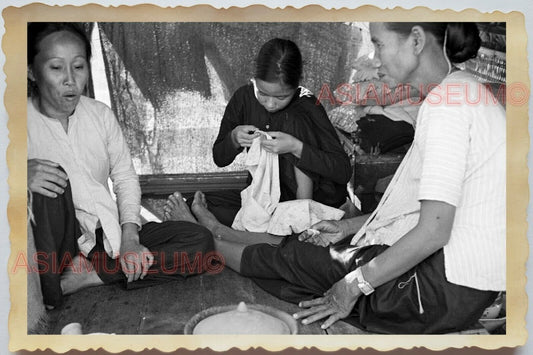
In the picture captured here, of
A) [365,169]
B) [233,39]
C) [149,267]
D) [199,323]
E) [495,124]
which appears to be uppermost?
[233,39]

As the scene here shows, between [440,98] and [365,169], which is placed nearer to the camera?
[440,98]

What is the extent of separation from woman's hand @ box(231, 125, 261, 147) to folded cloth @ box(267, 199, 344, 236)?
7.8 inches

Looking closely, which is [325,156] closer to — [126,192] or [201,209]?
[201,209]

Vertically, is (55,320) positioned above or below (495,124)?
below

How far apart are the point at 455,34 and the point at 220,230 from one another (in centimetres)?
81

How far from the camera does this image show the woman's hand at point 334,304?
173cm

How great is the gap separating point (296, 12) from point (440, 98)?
17.3 inches

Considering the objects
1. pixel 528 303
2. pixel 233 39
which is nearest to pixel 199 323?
pixel 233 39

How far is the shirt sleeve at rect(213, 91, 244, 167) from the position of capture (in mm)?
1829

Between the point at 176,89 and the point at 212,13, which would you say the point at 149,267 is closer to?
the point at 176,89

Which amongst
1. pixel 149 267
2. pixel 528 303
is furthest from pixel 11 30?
pixel 528 303

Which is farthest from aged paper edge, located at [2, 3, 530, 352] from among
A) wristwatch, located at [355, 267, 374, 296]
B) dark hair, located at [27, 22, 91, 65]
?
wristwatch, located at [355, 267, 374, 296]

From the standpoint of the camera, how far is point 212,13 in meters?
1.81

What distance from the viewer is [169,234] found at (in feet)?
6.01
